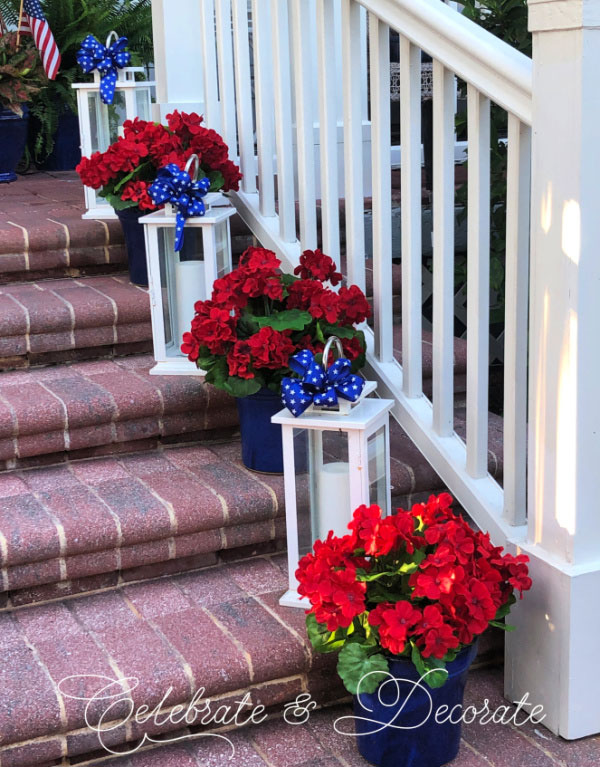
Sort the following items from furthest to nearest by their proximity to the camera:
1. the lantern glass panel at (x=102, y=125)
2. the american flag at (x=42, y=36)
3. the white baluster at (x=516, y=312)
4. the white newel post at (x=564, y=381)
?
the american flag at (x=42, y=36), the lantern glass panel at (x=102, y=125), the white baluster at (x=516, y=312), the white newel post at (x=564, y=381)

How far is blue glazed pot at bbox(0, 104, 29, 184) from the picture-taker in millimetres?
4371

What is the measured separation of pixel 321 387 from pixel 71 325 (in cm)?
108

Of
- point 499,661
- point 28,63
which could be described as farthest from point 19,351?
point 28,63

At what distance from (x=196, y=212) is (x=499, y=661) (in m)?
1.29

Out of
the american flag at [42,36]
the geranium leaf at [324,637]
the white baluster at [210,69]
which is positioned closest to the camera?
the geranium leaf at [324,637]

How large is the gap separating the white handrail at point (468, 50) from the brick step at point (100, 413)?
1.04 m

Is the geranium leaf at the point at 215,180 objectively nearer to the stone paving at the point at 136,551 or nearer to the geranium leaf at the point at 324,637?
the stone paving at the point at 136,551

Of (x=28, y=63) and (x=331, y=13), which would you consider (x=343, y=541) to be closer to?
(x=331, y=13)

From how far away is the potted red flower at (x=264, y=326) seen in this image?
7.30ft

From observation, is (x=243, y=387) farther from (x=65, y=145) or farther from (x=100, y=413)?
(x=65, y=145)

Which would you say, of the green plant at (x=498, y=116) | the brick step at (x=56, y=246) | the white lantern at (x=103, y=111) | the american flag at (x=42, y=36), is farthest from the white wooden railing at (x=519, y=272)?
the american flag at (x=42, y=36)

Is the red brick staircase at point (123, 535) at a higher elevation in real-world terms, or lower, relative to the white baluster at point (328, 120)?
lower

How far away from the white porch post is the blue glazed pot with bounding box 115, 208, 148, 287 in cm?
38

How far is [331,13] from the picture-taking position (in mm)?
2430
